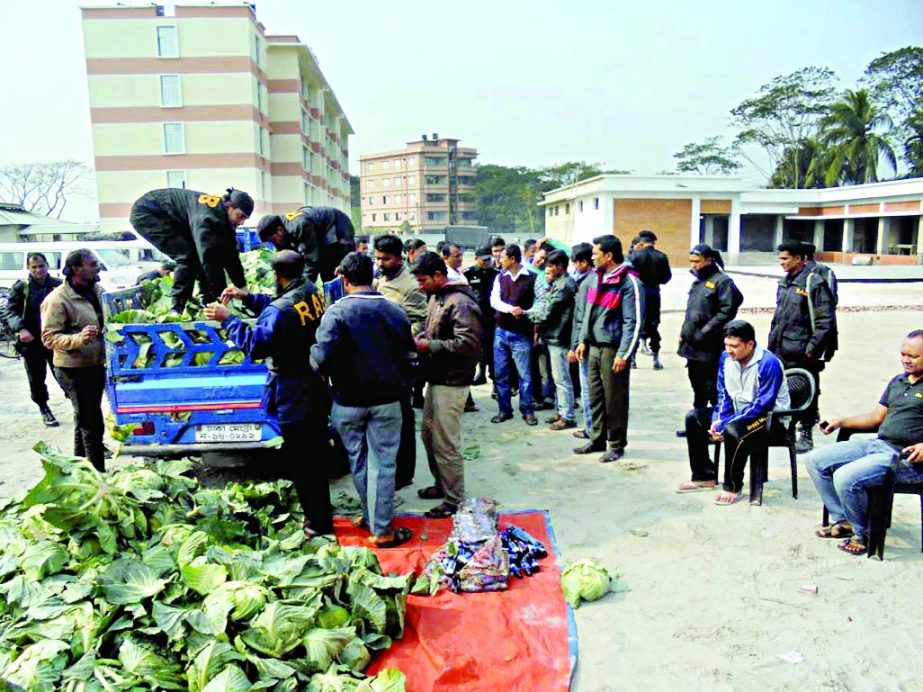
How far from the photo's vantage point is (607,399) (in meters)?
6.48

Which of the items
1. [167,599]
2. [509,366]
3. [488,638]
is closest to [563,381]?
[509,366]

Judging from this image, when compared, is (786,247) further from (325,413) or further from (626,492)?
(325,413)

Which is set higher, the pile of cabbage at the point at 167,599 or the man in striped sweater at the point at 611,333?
the man in striped sweater at the point at 611,333

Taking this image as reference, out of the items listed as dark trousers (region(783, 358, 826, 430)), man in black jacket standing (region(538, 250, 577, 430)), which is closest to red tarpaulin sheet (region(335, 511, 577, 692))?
man in black jacket standing (region(538, 250, 577, 430))

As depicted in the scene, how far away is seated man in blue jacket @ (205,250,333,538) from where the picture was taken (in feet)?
14.8

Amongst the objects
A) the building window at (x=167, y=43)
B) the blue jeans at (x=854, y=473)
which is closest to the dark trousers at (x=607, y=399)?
the blue jeans at (x=854, y=473)

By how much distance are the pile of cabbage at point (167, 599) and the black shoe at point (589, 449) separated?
313cm

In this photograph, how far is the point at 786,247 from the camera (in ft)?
21.7

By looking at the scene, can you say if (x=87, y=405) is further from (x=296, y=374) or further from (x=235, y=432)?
(x=296, y=374)

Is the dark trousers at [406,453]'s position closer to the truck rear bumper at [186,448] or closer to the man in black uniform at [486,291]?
the truck rear bumper at [186,448]

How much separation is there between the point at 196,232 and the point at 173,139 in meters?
37.6

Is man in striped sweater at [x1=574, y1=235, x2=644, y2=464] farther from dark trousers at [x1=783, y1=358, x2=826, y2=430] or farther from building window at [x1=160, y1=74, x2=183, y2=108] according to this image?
building window at [x1=160, y1=74, x2=183, y2=108]

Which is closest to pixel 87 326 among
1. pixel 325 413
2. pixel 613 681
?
pixel 325 413

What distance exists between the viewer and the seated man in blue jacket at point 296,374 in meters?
4.51
